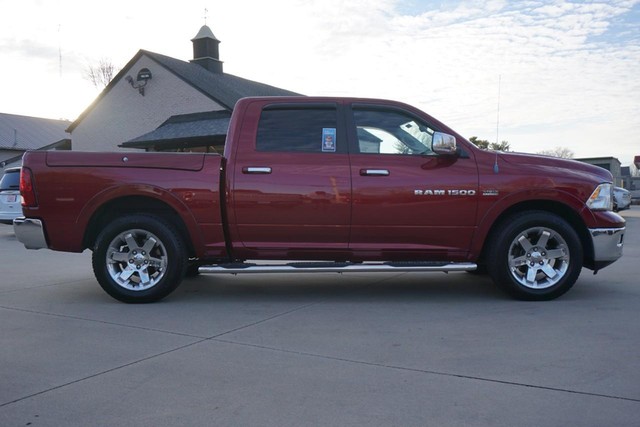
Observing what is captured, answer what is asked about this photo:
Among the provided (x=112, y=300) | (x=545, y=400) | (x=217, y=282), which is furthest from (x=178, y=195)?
(x=545, y=400)

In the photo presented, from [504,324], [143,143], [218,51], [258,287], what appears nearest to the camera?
[504,324]

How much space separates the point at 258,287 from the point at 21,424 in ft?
13.0

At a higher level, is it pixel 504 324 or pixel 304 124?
pixel 304 124

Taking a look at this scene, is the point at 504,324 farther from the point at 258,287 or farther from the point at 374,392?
the point at 258,287

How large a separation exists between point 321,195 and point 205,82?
84.5ft

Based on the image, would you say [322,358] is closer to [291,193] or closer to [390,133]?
[291,193]

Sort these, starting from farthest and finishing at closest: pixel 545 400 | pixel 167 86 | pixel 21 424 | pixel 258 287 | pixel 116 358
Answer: pixel 167 86
pixel 258 287
pixel 116 358
pixel 545 400
pixel 21 424

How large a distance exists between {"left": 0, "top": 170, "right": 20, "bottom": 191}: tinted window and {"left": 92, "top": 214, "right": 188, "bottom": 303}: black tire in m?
9.00

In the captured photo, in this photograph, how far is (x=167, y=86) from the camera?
2955cm

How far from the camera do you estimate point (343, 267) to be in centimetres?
555

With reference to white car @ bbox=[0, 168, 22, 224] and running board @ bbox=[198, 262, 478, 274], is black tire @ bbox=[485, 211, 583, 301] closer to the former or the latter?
running board @ bbox=[198, 262, 478, 274]

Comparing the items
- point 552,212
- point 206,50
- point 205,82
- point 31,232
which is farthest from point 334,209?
point 206,50

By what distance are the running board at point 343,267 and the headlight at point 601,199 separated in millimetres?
1335

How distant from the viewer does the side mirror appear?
5.47m
